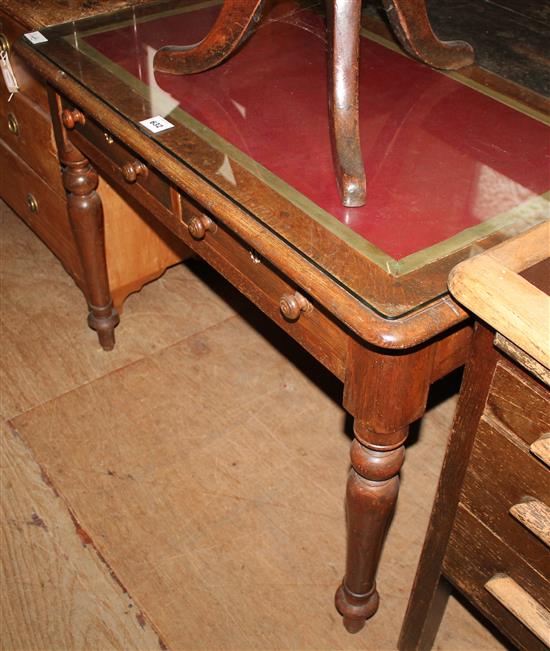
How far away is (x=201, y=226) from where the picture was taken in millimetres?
1373

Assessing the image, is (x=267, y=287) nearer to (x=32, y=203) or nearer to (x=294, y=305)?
(x=294, y=305)

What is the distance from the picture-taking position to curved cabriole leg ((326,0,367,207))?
1231 millimetres

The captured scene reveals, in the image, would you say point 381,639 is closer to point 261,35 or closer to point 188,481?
point 188,481

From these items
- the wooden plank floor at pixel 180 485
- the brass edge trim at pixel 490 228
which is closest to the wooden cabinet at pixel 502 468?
the brass edge trim at pixel 490 228

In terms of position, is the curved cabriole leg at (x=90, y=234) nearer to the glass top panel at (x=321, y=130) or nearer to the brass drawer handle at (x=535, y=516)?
the glass top panel at (x=321, y=130)

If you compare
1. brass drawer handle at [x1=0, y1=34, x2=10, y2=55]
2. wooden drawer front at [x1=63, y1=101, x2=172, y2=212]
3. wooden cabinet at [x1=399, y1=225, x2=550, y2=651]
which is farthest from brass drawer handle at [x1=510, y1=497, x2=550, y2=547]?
brass drawer handle at [x1=0, y1=34, x2=10, y2=55]

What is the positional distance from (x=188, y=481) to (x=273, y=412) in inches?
11.3

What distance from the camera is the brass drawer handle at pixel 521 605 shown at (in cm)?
112

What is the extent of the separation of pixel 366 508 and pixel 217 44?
0.84m

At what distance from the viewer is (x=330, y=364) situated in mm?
1229

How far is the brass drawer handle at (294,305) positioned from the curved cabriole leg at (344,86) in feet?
0.50

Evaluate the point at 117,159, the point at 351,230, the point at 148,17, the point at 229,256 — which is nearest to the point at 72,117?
the point at 117,159

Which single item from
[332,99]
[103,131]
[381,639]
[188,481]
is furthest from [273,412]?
[332,99]

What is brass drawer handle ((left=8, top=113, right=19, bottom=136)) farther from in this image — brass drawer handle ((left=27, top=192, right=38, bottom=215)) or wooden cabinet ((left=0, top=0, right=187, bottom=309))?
brass drawer handle ((left=27, top=192, right=38, bottom=215))
